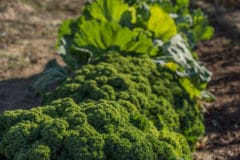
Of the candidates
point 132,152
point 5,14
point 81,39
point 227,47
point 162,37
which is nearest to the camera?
point 132,152

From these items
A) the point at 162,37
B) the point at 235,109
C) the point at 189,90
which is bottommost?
the point at 235,109

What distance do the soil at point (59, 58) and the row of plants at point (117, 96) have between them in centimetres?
33

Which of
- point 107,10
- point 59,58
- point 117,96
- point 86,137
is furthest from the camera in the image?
point 59,58

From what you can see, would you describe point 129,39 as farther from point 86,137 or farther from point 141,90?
point 86,137

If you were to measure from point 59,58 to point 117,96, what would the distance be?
10.1 ft

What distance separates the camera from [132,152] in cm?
381

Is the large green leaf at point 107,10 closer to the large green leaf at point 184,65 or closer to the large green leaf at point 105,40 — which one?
the large green leaf at point 105,40

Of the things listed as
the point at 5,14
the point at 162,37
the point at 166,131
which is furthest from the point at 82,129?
the point at 5,14

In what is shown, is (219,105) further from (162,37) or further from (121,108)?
(121,108)

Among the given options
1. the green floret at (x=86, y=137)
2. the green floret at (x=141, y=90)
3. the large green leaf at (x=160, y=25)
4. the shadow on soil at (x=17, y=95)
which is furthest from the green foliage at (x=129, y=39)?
the green floret at (x=86, y=137)

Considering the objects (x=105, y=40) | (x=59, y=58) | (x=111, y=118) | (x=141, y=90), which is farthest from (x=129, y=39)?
(x=59, y=58)

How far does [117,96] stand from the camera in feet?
15.1

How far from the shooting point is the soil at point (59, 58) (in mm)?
5672

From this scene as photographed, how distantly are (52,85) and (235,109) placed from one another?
2220mm
